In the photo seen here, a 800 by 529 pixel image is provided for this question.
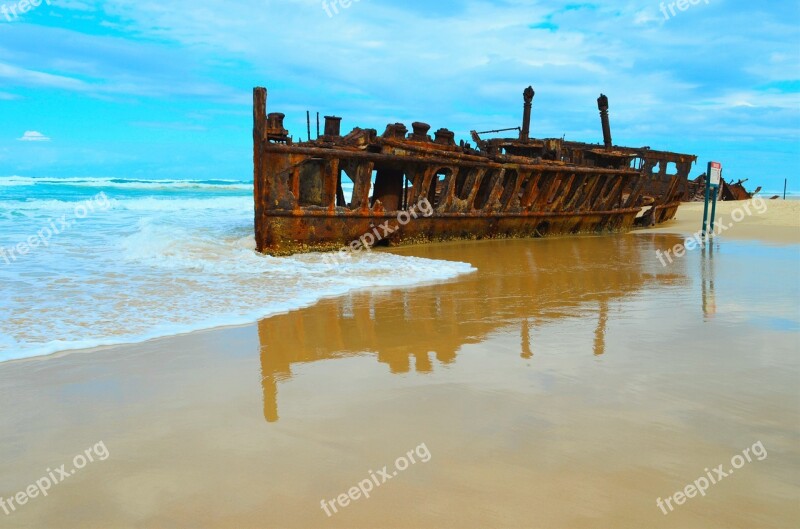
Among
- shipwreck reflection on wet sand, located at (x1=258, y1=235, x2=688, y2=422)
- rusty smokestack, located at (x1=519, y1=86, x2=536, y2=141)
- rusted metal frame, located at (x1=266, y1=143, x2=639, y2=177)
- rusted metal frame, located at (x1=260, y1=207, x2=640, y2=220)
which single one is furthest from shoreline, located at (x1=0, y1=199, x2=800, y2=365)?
rusty smokestack, located at (x1=519, y1=86, x2=536, y2=141)

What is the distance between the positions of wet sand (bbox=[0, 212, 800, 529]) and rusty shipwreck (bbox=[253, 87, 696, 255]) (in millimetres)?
4745

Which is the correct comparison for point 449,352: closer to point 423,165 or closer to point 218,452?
point 218,452

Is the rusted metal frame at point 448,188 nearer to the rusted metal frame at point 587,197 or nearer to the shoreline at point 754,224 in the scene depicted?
the rusted metal frame at point 587,197

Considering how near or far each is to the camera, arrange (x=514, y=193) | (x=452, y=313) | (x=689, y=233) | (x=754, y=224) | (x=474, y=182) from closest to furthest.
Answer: (x=452, y=313)
(x=474, y=182)
(x=514, y=193)
(x=689, y=233)
(x=754, y=224)

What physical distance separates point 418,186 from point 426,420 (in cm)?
874

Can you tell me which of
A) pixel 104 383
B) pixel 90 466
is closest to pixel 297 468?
pixel 90 466

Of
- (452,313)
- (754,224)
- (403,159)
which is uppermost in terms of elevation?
(403,159)

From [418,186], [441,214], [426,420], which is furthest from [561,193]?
[426,420]

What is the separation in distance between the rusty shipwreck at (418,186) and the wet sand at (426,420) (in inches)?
187

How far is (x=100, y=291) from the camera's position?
625 cm

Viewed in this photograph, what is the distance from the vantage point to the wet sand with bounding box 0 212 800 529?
7.09 feet

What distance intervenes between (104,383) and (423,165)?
331 inches

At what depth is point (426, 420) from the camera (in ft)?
9.56

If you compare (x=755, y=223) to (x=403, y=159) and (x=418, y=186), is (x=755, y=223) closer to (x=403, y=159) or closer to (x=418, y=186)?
(x=418, y=186)
